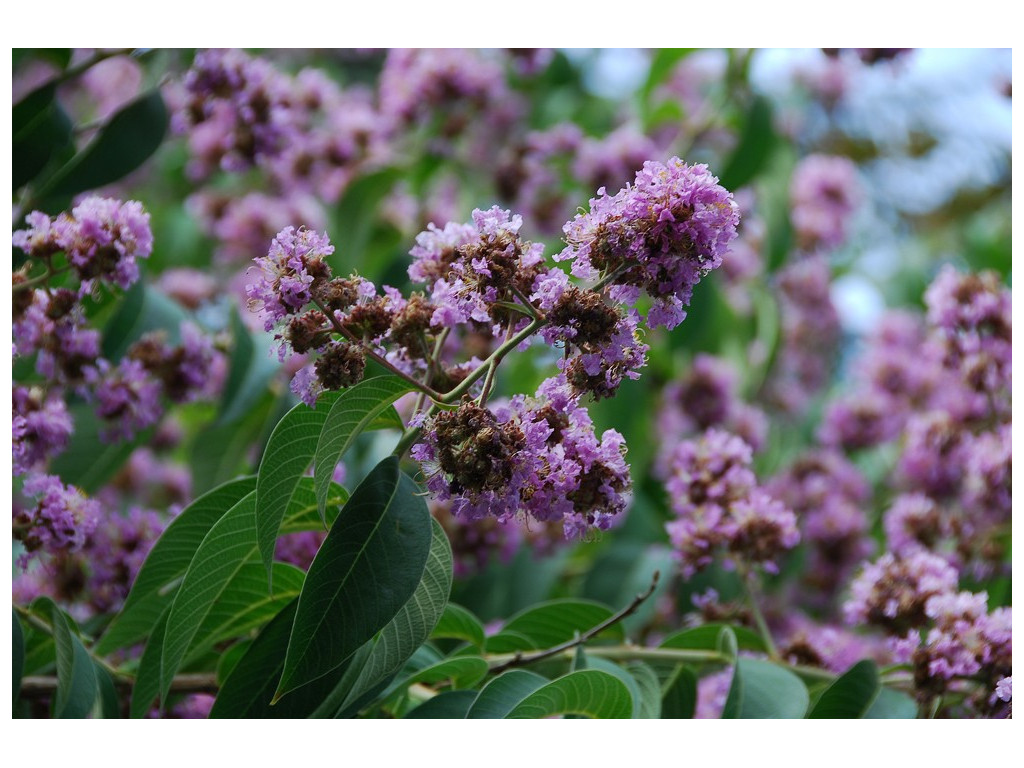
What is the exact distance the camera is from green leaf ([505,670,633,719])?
104 centimetres

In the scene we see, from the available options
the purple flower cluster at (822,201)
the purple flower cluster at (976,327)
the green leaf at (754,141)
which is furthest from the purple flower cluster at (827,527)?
the purple flower cluster at (822,201)

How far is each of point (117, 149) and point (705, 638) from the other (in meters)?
1.02

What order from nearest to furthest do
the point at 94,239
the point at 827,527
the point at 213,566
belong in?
the point at 213,566
the point at 94,239
the point at 827,527

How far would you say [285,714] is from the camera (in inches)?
40.5

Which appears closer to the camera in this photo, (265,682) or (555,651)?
(265,682)

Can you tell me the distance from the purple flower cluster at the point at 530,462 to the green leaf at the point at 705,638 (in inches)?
17.7

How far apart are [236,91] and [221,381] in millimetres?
464

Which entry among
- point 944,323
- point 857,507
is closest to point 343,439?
point 944,323

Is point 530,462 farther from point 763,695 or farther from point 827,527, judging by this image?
point 827,527

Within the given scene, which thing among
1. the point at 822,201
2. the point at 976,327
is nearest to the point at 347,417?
the point at 976,327

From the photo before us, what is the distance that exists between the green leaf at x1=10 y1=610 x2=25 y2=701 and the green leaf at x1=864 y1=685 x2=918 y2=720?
0.90 meters

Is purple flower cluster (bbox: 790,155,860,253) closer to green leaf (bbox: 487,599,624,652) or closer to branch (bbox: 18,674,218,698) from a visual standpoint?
green leaf (bbox: 487,599,624,652)

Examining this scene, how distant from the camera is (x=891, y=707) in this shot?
121cm

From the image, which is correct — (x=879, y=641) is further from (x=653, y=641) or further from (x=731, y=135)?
(x=731, y=135)
